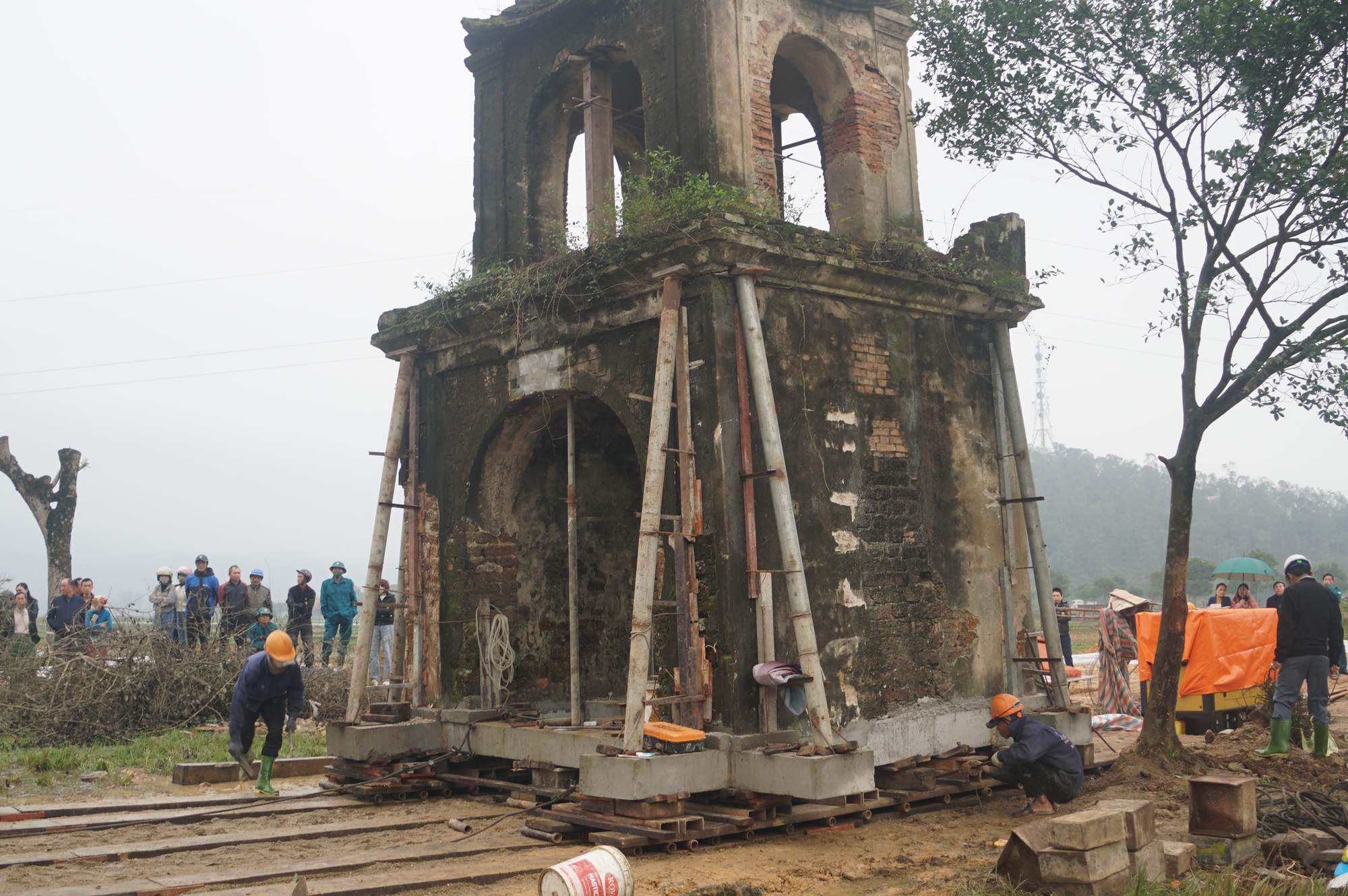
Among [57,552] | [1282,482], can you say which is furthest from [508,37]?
[1282,482]

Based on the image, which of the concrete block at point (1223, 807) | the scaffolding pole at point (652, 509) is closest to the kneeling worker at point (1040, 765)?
the concrete block at point (1223, 807)

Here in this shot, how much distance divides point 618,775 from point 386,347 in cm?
561

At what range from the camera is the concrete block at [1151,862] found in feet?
21.4

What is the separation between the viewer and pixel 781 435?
9.04m

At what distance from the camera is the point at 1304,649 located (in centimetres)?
1047

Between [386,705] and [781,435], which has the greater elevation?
[781,435]

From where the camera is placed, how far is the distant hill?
7806 cm

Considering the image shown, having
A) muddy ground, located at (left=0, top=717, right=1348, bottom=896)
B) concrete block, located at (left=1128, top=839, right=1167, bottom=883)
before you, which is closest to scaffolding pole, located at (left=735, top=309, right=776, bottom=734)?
muddy ground, located at (left=0, top=717, right=1348, bottom=896)

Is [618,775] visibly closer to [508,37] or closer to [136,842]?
[136,842]

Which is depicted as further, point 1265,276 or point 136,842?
point 1265,276

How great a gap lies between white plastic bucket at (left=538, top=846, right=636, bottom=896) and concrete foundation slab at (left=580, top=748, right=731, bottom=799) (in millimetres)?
1640

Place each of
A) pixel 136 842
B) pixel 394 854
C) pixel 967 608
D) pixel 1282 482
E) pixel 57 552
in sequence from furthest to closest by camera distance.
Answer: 1. pixel 1282 482
2. pixel 57 552
3. pixel 967 608
4. pixel 136 842
5. pixel 394 854

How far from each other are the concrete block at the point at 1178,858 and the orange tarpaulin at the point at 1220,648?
545 centimetres

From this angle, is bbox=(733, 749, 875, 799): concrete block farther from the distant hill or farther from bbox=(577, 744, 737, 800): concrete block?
the distant hill
